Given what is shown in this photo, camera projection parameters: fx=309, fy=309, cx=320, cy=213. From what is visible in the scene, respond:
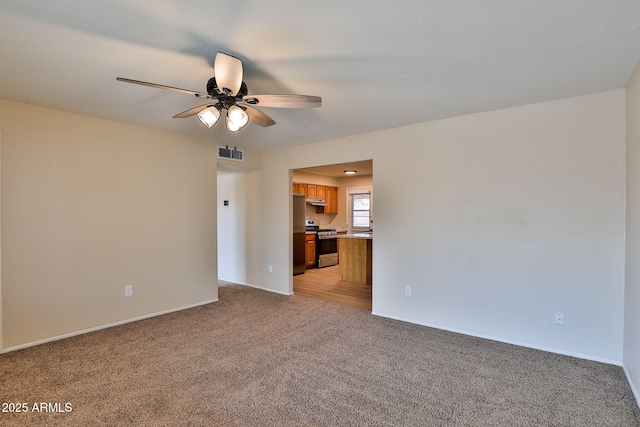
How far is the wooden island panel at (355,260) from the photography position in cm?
571

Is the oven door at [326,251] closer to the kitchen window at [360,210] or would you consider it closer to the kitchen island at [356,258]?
the kitchen window at [360,210]

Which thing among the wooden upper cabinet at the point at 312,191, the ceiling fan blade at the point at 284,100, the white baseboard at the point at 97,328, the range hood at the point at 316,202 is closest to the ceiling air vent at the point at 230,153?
the white baseboard at the point at 97,328

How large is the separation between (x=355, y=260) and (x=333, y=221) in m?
2.97

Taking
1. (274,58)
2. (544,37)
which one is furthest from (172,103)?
(544,37)

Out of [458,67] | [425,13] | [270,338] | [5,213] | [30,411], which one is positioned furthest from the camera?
[270,338]

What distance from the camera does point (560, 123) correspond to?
2842 mm

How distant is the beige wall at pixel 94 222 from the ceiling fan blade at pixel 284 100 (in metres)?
2.42

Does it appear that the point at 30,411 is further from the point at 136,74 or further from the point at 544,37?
the point at 544,37

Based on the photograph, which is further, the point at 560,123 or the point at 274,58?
the point at 560,123

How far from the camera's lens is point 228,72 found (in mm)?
1856

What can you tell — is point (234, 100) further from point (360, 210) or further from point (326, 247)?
point (360, 210)

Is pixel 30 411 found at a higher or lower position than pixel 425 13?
lower

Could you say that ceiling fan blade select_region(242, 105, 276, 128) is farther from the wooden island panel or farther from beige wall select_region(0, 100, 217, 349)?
the wooden island panel

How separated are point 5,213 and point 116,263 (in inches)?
42.7
